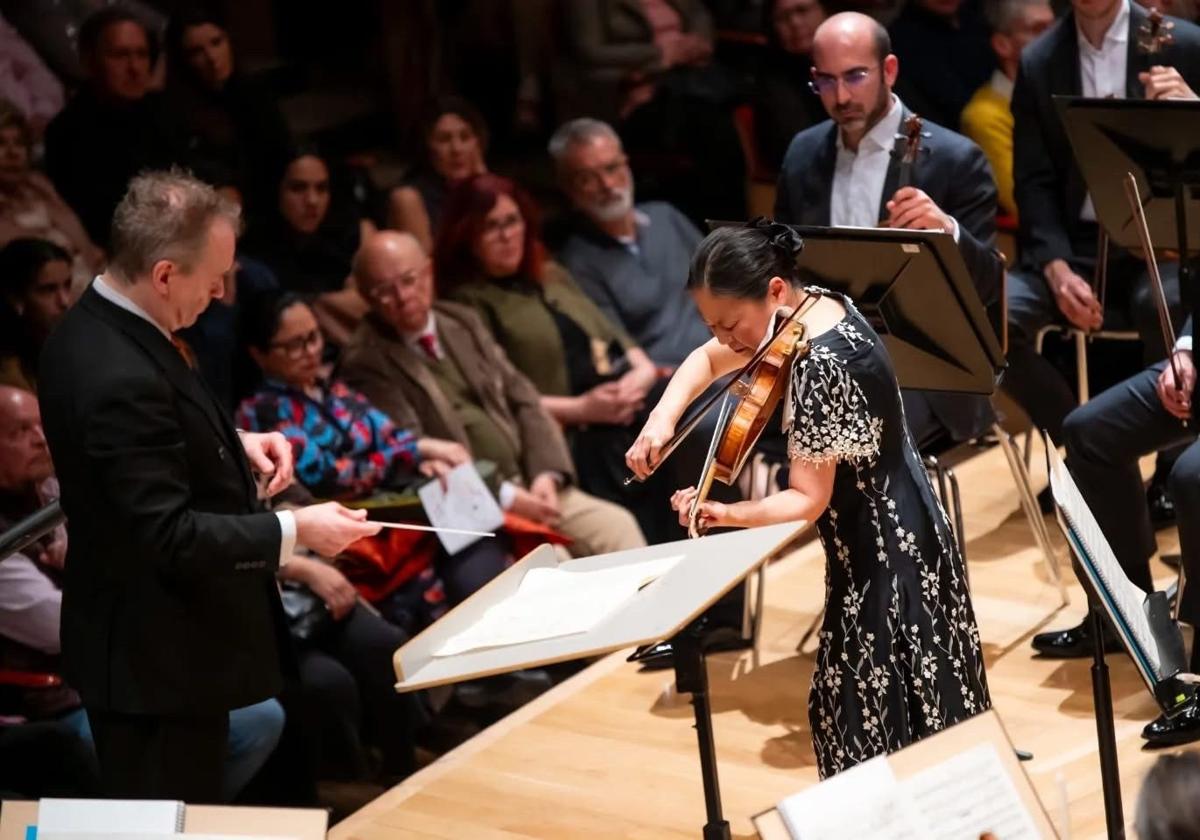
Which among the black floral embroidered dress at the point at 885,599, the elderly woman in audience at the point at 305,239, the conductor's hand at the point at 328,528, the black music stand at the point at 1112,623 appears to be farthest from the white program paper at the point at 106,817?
the elderly woman in audience at the point at 305,239

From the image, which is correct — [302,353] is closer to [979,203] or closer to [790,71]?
[979,203]

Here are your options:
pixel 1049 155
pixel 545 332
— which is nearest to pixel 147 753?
pixel 545 332

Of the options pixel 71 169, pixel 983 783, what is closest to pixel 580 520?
pixel 71 169

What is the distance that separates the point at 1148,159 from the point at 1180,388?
0.54m

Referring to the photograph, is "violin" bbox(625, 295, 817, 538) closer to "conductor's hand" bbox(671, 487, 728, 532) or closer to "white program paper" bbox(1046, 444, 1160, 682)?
"conductor's hand" bbox(671, 487, 728, 532)

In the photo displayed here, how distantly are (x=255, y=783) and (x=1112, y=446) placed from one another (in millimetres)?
2180

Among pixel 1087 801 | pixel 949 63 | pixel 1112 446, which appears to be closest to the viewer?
pixel 1087 801

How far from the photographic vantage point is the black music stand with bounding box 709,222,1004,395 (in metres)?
4.01

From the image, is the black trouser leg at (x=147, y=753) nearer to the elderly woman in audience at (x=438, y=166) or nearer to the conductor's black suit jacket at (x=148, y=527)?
the conductor's black suit jacket at (x=148, y=527)

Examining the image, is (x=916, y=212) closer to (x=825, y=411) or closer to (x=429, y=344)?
(x=825, y=411)

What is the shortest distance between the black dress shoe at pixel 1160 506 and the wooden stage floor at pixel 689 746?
0.30 metres

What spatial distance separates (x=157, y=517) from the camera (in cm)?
309

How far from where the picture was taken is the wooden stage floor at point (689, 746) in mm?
4012

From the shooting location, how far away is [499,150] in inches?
277
